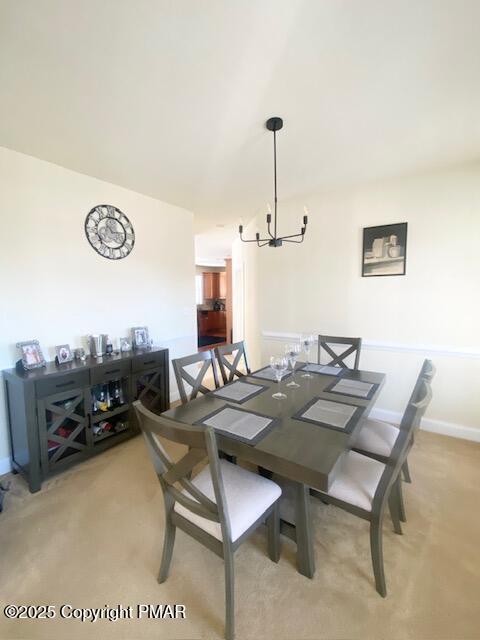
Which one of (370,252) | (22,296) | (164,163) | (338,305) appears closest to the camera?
(22,296)

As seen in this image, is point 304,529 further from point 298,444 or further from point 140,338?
point 140,338

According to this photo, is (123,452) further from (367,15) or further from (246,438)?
(367,15)

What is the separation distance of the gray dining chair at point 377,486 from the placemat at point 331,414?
0.15 meters

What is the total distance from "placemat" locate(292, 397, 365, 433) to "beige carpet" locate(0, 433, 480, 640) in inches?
29.4

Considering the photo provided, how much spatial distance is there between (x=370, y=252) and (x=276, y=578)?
9.49 feet

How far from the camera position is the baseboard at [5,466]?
2.19m

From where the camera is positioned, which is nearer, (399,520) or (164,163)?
(399,520)

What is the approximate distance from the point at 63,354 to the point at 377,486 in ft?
8.27

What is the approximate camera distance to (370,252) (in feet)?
9.85

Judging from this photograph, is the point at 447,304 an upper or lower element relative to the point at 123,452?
upper

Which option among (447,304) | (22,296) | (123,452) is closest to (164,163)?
(22,296)

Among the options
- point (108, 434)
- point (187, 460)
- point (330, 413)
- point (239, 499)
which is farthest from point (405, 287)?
point (108, 434)

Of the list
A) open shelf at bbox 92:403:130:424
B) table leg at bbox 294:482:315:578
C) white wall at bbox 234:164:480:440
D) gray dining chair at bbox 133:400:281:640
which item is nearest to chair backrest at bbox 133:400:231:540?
gray dining chair at bbox 133:400:281:640

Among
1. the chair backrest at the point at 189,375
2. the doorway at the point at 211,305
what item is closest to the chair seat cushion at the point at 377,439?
the chair backrest at the point at 189,375
